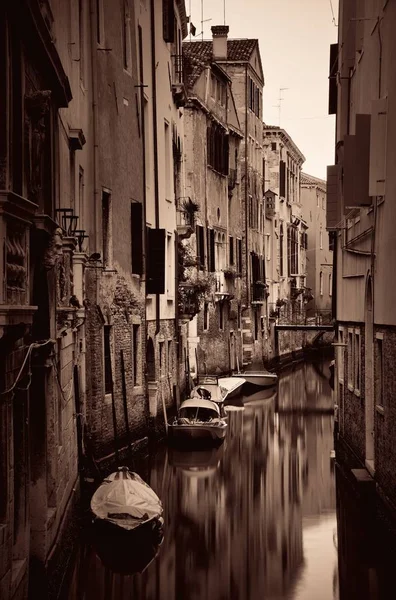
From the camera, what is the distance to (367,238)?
709 inches

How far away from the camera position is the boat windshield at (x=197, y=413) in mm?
26031

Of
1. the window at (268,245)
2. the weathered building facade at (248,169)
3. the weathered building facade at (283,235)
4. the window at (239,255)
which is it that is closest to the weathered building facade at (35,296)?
the window at (239,255)

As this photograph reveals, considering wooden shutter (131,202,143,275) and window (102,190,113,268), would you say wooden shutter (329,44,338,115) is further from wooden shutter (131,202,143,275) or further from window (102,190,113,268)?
window (102,190,113,268)

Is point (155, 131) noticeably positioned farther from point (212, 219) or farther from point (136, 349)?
point (212, 219)

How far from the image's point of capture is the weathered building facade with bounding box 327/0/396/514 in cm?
1476

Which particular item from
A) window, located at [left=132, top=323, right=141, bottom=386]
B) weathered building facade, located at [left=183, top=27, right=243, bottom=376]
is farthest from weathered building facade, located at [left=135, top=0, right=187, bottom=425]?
weathered building facade, located at [left=183, top=27, right=243, bottom=376]

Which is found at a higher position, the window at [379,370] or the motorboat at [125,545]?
the window at [379,370]

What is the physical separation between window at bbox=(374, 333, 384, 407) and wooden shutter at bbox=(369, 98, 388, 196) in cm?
202

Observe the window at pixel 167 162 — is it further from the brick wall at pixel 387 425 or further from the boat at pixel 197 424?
the brick wall at pixel 387 425

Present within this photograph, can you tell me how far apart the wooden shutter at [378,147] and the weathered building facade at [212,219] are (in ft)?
51.2

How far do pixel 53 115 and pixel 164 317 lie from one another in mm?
15125

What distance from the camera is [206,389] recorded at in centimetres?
3091

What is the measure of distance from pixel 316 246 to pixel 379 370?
61818mm

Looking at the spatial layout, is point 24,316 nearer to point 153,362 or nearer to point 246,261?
point 153,362
